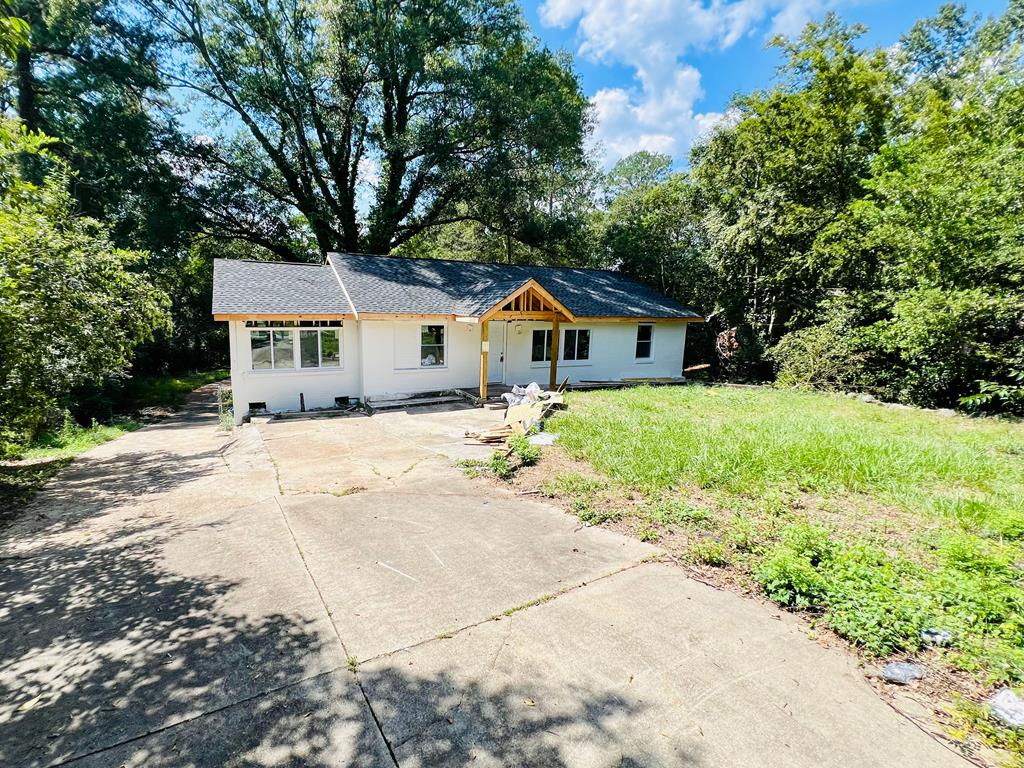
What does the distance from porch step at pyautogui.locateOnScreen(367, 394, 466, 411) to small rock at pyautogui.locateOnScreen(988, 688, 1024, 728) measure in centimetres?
1228

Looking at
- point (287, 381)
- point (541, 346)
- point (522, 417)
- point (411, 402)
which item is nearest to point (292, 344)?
point (287, 381)

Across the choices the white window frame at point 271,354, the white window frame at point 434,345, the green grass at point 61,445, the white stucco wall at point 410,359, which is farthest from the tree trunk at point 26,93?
the white window frame at point 434,345

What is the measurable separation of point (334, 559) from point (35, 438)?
461 inches

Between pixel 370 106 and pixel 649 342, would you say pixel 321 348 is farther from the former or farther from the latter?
pixel 370 106

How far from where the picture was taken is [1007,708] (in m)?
2.77

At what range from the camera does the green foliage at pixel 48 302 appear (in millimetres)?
6422

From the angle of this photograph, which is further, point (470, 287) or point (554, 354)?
point (470, 287)

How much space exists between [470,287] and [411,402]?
4.92m

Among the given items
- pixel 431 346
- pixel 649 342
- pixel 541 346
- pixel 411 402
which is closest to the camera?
pixel 411 402

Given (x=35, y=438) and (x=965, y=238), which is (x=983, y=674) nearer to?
(x=965, y=238)

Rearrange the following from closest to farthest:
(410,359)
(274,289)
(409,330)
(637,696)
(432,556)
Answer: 1. (637,696)
2. (432,556)
3. (274,289)
4. (409,330)
5. (410,359)

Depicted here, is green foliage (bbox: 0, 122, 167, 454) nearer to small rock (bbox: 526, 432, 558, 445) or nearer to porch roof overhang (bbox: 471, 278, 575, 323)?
small rock (bbox: 526, 432, 558, 445)

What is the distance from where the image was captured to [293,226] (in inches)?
945

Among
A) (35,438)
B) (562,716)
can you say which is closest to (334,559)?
(562,716)
